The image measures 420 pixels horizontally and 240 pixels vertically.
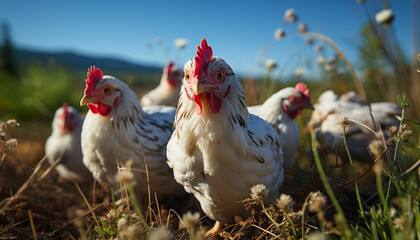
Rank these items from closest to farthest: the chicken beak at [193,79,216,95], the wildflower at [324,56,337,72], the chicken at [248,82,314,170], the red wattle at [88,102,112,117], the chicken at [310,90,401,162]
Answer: the chicken beak at [193,79,216,95], the red wattle at [88,102,112,117], the chicken at [248,82,314,170], the chicken at [310,90,401,162], the wildflower at [324,56,337,72]

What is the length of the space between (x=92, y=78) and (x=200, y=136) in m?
1.07

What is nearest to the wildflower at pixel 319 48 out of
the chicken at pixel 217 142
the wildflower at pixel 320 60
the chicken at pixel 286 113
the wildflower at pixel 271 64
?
the wildflower at pixel 320 60

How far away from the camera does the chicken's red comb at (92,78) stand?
2004 mm

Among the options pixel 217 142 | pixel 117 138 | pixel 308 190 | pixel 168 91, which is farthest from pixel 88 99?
pixel 168 91

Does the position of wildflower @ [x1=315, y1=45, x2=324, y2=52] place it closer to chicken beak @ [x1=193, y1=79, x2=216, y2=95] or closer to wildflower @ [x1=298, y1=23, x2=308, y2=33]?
wildflower @ [x1=298, y1=23, x2=308, y2=33]

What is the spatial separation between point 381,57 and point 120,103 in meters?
5.37

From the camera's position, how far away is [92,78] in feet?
6.68

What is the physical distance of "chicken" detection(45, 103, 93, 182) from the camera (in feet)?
10.0

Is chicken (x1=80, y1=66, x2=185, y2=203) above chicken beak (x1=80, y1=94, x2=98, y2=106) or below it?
below

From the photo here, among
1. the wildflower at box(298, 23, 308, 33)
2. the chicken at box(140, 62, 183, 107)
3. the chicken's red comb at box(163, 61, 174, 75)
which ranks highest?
the wildflower at box(298, 23, 308, 33)

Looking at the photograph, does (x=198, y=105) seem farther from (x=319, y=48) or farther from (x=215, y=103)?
(x=319, y=48)

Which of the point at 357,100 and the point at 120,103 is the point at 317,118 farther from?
the point at 120,103

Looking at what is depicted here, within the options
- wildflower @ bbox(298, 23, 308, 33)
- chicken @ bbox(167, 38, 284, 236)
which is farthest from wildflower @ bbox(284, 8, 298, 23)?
chicken @ bbox(167, 38, 284, 236)

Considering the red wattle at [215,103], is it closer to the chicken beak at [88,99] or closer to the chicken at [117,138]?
the chicken at [117,138]
